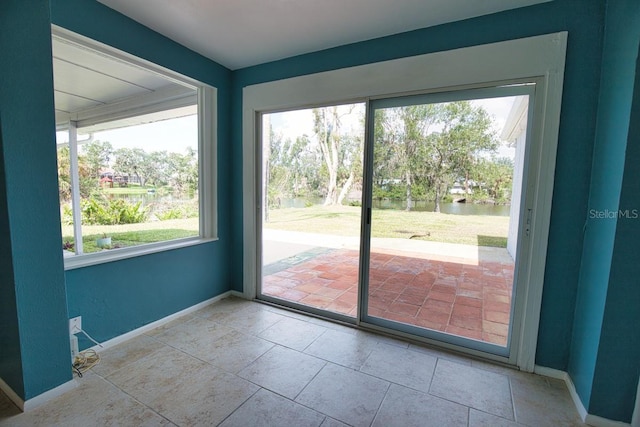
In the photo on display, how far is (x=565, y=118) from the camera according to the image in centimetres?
176

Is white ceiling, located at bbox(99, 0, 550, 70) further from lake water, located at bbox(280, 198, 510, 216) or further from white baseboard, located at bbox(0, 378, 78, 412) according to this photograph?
white baseboard, located at bbox(0, 378, 78, 412)

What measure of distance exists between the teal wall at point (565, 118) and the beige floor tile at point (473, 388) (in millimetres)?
433

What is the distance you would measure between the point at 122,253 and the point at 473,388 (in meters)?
2.79

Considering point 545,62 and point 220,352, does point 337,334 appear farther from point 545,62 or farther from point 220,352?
point 545,62

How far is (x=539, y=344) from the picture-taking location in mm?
1932

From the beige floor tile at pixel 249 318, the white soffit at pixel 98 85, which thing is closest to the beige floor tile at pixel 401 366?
the beige floor tile at pixel 249 318

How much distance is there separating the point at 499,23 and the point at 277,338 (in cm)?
290

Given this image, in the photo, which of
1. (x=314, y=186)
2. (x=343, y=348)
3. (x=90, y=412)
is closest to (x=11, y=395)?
(x=90, y=412)

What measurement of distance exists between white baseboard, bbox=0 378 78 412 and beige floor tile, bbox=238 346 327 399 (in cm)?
102

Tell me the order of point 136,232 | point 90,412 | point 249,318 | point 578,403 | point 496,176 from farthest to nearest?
point 249,318, point 136,232, point 496,176, point 578,403, point 90,412

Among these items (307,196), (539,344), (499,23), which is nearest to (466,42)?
(499,23)

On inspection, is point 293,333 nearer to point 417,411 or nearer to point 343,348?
point 343,348

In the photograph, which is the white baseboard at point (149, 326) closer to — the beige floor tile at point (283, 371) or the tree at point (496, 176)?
the beige floor tile at point (283, 371)

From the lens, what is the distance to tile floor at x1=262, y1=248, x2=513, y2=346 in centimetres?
225
